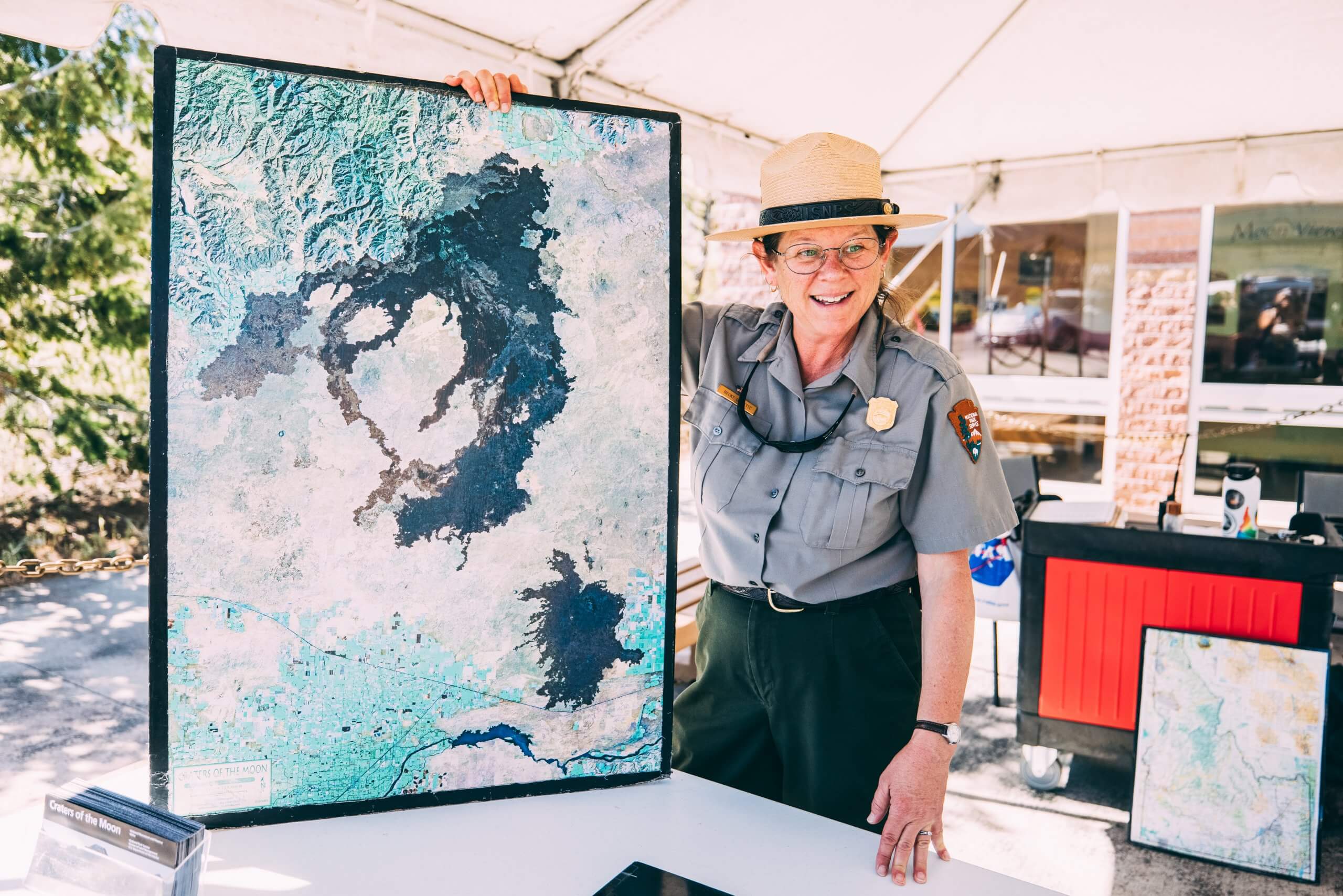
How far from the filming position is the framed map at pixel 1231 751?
2.50 metres

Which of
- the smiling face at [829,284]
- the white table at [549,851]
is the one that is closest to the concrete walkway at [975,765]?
the white table at [549,851]

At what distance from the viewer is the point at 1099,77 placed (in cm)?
355

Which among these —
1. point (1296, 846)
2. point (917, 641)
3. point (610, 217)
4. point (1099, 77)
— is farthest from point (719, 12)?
point (1296, 846)

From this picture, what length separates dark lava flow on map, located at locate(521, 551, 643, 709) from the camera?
1169mm

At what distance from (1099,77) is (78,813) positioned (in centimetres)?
404

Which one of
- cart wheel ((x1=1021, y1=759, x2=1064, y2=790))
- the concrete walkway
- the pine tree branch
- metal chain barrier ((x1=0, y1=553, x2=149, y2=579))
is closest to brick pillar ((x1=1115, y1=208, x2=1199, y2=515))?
the concrete walkway

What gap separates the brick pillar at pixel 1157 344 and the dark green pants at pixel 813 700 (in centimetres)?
603

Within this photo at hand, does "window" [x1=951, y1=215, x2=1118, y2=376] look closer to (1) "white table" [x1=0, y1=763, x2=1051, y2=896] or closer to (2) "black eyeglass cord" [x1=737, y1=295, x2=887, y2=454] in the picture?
(2) "black eyeglass cord" [x1=737, y1=295, x2=887, y2=454]

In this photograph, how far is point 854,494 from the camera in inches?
55.0

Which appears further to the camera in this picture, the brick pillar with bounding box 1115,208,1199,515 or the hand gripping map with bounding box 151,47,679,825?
the brick pillar with bounding box 1115,208,1199,515

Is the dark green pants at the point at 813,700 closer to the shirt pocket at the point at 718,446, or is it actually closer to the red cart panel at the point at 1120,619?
the shirt pocket at the point at 718,446

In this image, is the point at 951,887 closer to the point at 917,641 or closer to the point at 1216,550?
the point at 917,641

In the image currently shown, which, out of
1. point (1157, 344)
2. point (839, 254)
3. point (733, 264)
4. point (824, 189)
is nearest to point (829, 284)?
point (839, 254)

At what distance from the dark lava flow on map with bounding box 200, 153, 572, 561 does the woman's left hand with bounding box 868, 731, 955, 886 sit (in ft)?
2.13
